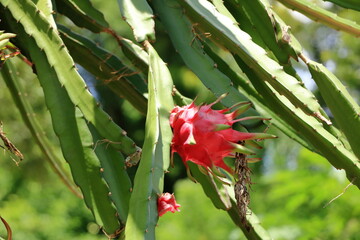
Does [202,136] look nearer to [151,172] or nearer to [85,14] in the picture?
[151,172]

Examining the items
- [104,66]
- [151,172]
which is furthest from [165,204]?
[104,66]

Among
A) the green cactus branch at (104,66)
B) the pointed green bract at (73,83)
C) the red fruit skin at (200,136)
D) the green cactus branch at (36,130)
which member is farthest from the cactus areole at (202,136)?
the green cactus branch at (36,130)

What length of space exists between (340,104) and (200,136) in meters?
0.27

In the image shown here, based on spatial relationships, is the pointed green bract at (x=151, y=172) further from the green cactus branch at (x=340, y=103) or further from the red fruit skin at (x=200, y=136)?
the green cactus branch at (x=340, y=103)

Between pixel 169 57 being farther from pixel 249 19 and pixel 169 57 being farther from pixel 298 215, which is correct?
pixel 249 19

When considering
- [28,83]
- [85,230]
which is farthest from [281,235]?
[85,230]

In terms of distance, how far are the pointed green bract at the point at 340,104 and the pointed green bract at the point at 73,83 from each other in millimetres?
314

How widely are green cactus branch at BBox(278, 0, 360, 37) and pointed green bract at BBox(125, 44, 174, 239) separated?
0.48 meters

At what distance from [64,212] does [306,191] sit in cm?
354

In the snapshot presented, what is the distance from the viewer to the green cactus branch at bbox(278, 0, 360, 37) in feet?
3.99

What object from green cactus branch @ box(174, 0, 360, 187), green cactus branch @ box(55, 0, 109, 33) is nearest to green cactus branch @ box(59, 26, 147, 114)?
green cactus branch @ box(55, 0, 109, 33)

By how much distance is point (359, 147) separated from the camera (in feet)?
3.31

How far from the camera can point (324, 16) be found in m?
1.25

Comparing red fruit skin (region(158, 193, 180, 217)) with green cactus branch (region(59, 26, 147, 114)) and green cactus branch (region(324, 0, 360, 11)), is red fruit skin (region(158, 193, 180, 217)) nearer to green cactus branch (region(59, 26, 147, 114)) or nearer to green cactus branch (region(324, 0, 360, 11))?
green cactus branch (region(59, 26, 147, 114))
